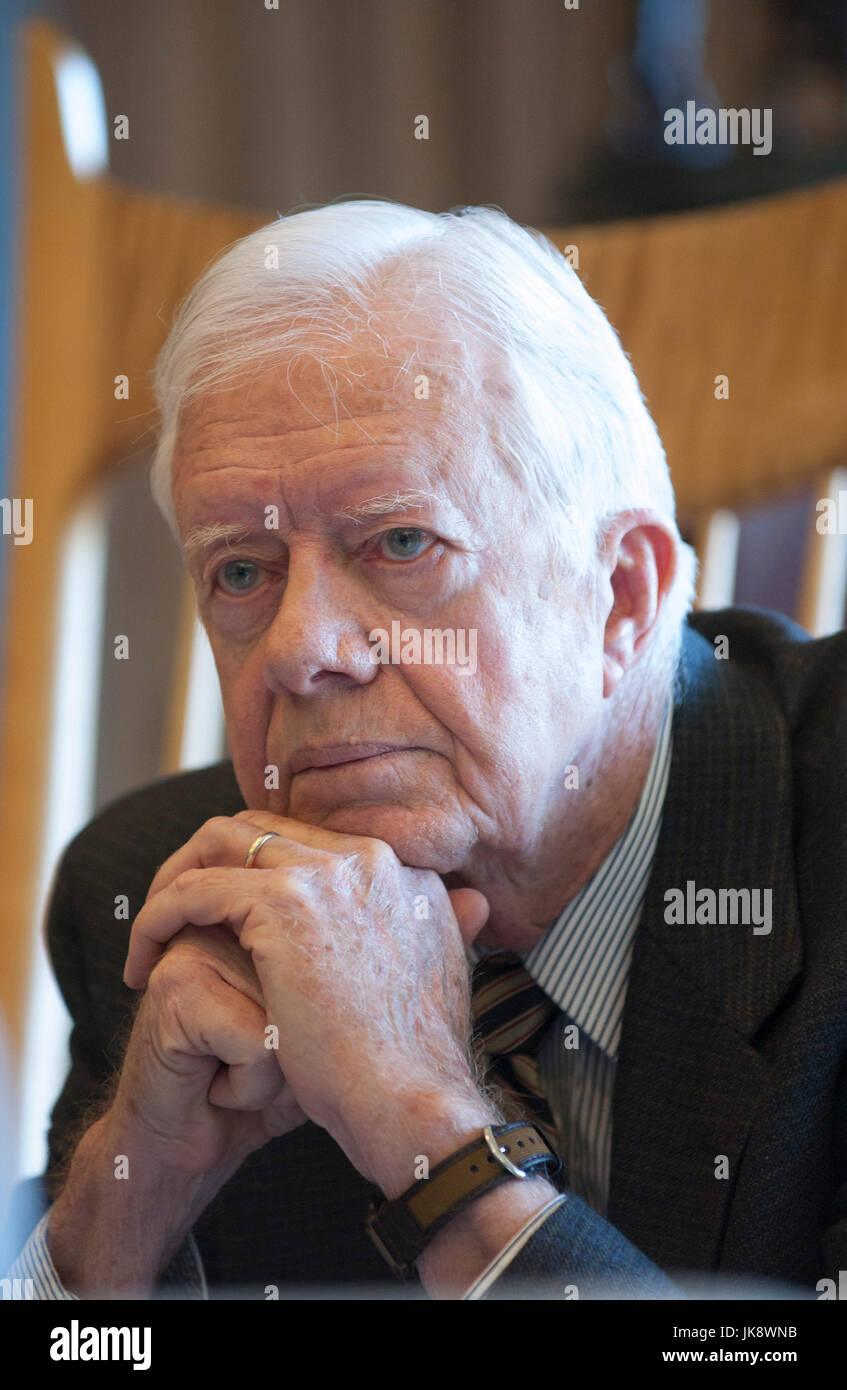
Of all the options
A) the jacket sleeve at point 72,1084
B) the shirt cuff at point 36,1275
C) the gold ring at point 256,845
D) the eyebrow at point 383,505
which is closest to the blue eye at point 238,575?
the eyebrow at point 383,505

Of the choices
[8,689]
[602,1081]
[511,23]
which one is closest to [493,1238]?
[602,1081]

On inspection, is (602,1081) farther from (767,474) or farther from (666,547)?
(767,474)

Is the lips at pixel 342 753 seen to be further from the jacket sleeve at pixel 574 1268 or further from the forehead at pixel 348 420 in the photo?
the jacket sleeve at pixel 574 1268

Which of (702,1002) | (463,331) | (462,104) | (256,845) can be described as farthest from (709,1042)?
(462,104)

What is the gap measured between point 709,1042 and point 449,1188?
26 centimetres

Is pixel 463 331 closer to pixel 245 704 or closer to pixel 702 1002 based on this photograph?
pixel 245 704

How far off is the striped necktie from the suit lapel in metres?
0.08

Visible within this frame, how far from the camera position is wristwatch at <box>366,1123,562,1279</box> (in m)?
0.83

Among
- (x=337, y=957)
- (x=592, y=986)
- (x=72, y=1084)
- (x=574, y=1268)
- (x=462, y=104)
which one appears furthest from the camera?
(x=462, y=104)

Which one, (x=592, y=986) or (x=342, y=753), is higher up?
(x=342, y=753)

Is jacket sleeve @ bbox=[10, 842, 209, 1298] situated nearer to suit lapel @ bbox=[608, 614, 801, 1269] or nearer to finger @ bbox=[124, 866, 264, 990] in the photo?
finger @ bbox=[124, 866, 264, 990]

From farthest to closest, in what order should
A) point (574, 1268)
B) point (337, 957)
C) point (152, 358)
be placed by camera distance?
point (152, 358), point (337, 957), point (574, 1268)

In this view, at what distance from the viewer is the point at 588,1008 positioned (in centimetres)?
112

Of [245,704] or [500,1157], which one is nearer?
[500,1157]
